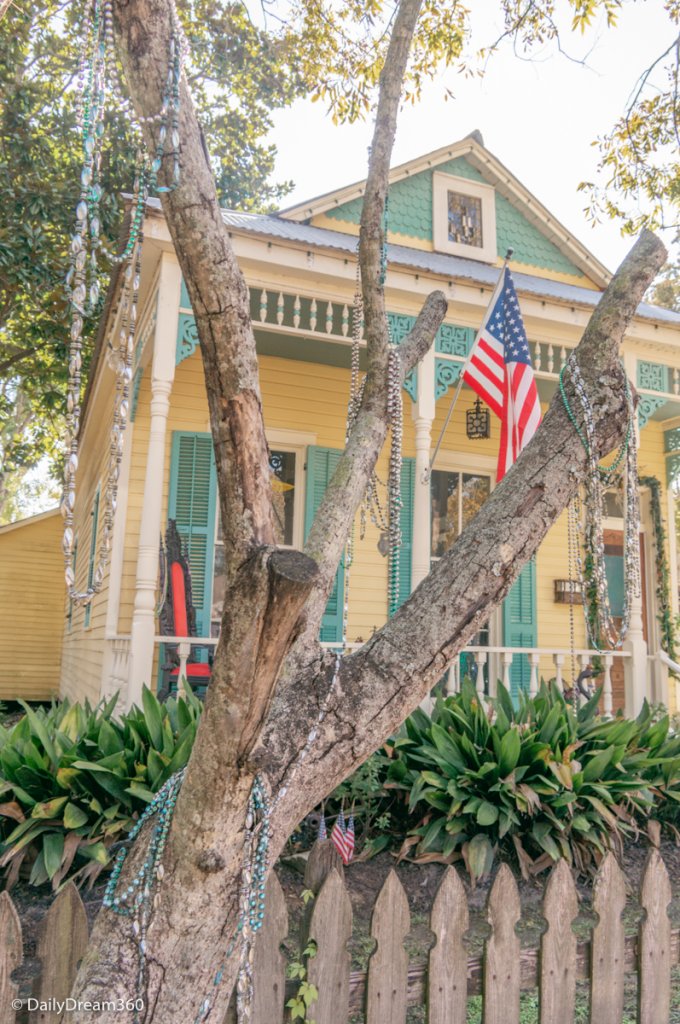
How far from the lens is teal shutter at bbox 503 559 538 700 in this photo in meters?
9.06

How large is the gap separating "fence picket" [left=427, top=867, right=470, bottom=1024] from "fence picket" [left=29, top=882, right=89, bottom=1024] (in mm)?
1025

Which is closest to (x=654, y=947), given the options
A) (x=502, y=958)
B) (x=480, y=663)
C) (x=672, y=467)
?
(x=502, y=958)

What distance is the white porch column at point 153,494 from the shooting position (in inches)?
223

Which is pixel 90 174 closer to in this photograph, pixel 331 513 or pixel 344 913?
pixel 331 513

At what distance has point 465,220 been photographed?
415 inches

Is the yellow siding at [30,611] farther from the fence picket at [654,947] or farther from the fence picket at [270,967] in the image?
the fence picket at [654,947]

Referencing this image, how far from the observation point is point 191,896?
186 centimetres

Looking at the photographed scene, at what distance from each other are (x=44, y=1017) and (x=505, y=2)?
23.8 feet

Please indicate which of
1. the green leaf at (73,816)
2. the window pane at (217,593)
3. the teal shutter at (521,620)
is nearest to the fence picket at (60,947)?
the green leaf at (73,816)

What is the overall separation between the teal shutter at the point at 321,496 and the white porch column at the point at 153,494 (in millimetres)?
2569

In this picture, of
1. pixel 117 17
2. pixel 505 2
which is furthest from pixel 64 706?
pixel 505 2

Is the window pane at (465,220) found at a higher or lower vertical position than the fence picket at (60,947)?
higher

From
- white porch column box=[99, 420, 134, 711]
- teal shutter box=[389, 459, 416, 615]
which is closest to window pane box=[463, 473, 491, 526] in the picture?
teal shutter box=[389, 459, 416, 615]

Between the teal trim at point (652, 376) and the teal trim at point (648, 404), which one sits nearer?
the teal trim at point (648, 404)
